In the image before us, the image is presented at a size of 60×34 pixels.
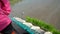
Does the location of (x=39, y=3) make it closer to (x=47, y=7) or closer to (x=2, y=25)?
(x=47, y=7)

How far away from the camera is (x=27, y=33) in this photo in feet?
11.8

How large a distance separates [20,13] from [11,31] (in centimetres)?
287

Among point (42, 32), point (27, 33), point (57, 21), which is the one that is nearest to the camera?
point (27, 33)

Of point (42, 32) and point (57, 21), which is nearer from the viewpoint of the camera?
point (42, 32)

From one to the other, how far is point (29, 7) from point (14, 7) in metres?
0.48

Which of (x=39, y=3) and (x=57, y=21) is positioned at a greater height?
(x=39, y=3)

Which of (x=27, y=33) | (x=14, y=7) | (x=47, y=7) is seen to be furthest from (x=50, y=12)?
(x=27, y=33)

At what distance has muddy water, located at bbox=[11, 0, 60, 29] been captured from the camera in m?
5.20

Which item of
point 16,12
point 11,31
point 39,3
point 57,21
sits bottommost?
point 11,31

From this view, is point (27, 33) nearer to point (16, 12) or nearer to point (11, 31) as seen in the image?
point (11, 31)

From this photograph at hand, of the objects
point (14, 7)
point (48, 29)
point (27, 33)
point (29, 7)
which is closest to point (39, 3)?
point (29, 7)

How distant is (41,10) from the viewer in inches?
228

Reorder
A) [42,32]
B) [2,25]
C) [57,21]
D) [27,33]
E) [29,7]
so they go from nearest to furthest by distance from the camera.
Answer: [2,25] < [27,33] < [42,32] < [57,21] < [29,7]

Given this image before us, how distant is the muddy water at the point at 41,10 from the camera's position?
5203 mm
